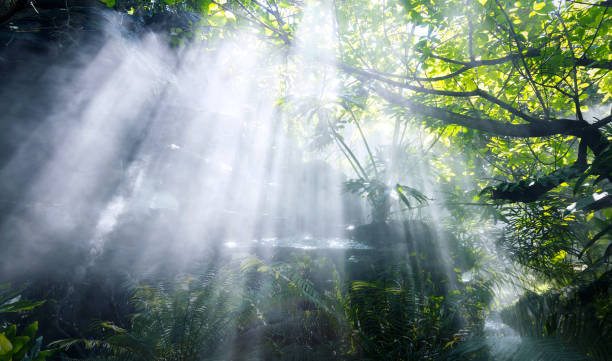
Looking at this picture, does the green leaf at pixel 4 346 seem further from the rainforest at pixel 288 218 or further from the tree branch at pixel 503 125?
the tree branch at pixel 503 125

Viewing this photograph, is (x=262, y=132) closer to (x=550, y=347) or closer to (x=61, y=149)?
(x=61, y=149)

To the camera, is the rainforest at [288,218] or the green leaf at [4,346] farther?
the rainforest at [288,218]

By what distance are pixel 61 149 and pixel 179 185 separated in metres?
2.98

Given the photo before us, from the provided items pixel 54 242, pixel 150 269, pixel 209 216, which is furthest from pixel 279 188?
pixel 54 242

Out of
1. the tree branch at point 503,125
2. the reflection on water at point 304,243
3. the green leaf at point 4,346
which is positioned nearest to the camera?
the green leaf at point 4,346

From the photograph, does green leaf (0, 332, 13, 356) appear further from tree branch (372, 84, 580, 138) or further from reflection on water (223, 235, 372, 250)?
reflection on water (223, 235, 372, 250)

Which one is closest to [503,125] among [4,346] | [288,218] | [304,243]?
[4,346]

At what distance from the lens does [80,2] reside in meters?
A: 5.24

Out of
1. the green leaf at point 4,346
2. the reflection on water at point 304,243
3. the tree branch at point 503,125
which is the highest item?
the tree branch at point 503,125

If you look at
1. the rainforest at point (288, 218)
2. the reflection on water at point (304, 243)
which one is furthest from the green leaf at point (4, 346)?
the reflection on water at point (304, 243)

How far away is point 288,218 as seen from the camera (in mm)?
9688

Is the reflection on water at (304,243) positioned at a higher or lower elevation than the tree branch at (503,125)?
lower

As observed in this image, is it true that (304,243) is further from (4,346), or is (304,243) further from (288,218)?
(4,346)

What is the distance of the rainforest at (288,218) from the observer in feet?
7.17
